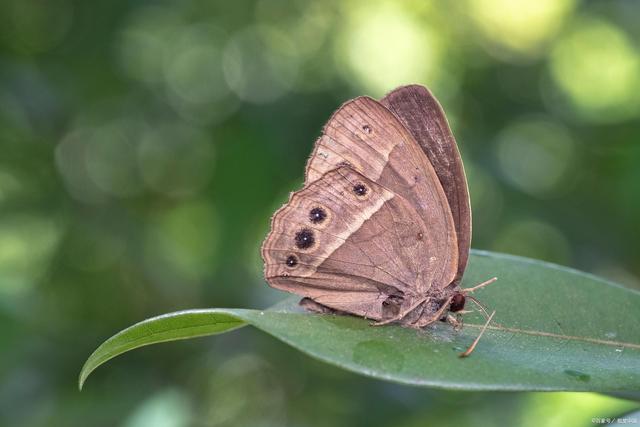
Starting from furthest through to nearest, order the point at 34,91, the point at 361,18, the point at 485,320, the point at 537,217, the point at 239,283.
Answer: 1. the point at 361,18
2. the point at 537,217
3. the point at 239,283
4. the point at 34,91
5. the point at 485,320

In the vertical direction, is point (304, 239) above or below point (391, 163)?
below

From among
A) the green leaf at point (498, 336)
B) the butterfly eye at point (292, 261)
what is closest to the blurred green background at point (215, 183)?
the butterfly eye at point (292, 261)

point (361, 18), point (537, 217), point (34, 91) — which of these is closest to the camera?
point (34, 91)

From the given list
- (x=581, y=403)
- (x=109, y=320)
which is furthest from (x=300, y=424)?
(x=581, y=403)

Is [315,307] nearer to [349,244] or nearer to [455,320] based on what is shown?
[349,244]

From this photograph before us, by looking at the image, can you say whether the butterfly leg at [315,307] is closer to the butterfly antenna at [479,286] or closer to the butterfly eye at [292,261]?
the butterfly eye at [292,261]

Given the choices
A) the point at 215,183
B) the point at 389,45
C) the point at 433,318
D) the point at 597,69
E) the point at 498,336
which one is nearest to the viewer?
the point at 498,336

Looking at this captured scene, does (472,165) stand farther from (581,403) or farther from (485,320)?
(485,320)

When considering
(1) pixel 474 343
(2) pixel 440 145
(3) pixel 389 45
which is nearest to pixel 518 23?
(3) pixel 389 45
